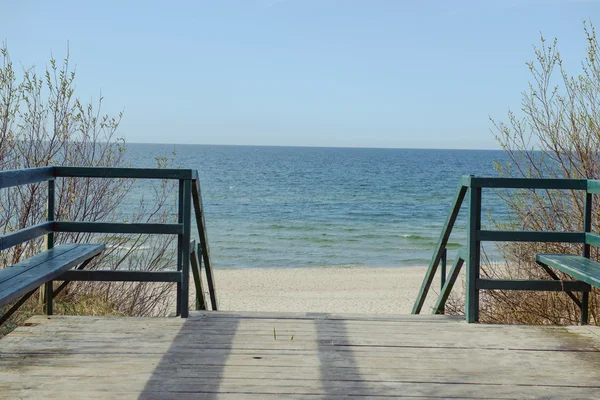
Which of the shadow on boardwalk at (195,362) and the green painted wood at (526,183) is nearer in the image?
the shadow on boardwalk at (195,362)

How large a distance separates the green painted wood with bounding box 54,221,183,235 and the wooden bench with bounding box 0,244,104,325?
0.56ft

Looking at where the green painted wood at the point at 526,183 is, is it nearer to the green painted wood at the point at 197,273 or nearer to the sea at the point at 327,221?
the green painted wood at the point at 197,273

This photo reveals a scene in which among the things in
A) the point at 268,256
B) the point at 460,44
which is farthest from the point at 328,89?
the point at 268,256

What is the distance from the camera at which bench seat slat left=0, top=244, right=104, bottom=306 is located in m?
→ 3.76

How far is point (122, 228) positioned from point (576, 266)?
3283 millimetres

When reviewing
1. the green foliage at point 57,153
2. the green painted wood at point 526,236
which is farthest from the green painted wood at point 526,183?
the green foliage at point 57,153

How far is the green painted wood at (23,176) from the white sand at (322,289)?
7.71 meters

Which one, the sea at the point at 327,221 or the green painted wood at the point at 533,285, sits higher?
the green painted wood at the point at 533,285

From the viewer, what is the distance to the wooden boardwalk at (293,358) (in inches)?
140

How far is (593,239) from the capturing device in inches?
195

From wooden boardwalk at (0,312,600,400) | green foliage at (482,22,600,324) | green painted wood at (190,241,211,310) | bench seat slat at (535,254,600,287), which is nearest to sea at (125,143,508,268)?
green foliage at (482,22,600,324)

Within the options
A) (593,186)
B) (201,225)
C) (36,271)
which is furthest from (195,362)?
(593,186)

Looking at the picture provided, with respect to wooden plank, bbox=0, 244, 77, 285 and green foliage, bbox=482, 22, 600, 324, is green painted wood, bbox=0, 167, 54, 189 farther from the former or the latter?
green foliage, bbox=482, 22, 600, 324

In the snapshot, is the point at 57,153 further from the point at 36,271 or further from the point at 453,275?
the point at 453,275
